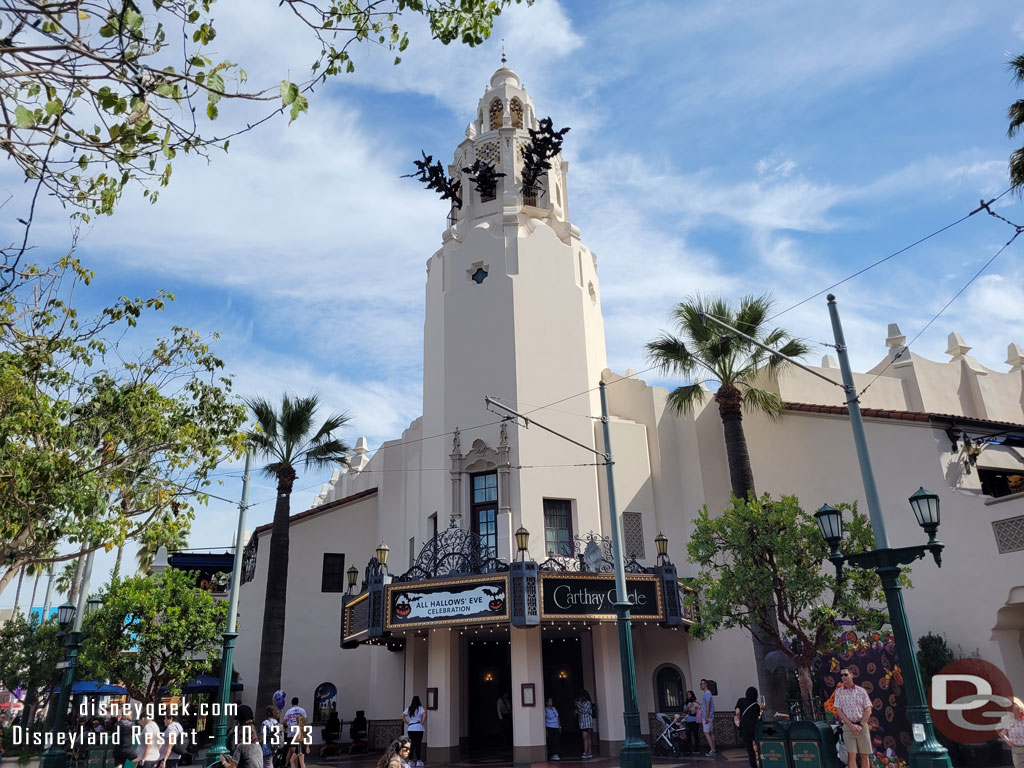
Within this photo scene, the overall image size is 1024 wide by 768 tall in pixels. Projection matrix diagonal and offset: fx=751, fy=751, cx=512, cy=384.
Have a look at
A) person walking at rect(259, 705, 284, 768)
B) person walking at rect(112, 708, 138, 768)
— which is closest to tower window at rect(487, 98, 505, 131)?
person walking at rect(259, 705, 284, 768)

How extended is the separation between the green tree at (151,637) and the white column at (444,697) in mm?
6531

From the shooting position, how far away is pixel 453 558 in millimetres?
22547

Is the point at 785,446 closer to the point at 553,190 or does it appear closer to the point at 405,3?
the point at 553,190

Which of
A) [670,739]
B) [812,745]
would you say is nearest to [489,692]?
[670,739]

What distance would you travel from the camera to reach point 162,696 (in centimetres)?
2650

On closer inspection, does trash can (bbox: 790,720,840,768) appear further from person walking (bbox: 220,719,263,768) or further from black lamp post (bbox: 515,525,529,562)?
Result: black lamp post (bbox: 515,525,529,562)

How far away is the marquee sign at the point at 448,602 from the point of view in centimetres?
2077

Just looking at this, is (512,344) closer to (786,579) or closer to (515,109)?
(515,109)

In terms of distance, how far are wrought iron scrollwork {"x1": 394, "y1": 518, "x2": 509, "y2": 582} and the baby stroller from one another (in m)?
6.75

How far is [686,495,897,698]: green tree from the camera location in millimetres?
14844

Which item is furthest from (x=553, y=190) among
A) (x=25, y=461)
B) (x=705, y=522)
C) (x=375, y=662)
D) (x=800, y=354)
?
(x=25, y=461)

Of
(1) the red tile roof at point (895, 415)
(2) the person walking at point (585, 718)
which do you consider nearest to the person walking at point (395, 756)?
(2) the person walking at point (585, 718)

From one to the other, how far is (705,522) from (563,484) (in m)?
7.67

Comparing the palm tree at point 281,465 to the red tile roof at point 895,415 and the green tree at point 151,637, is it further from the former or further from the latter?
the red tile roof at point 895,415
